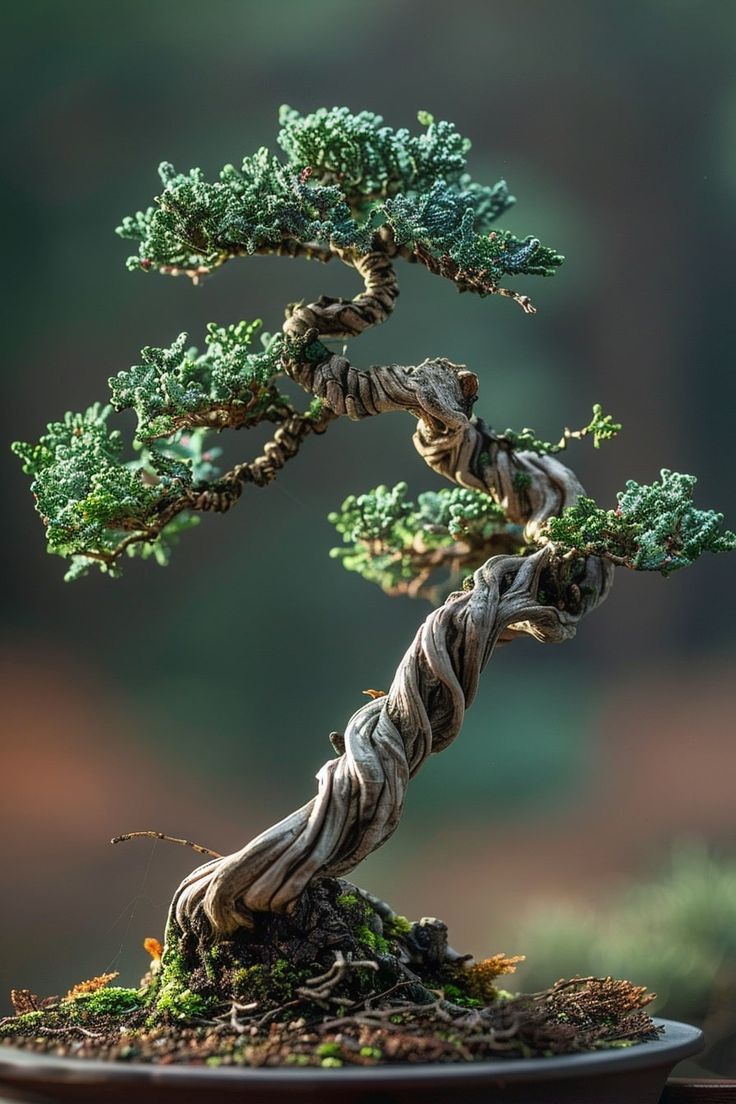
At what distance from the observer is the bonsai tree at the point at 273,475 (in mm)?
1910

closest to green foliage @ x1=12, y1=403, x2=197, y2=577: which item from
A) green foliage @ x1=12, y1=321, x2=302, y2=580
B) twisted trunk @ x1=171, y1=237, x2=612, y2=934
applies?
green foliage @ x1=12, y1=321, x2=302, y2=580

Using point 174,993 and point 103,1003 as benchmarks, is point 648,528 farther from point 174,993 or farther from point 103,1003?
point 103,1003

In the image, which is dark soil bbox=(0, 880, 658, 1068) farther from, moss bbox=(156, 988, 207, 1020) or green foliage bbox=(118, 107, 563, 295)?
green foliage bbox=(118, 107, 563, 295)

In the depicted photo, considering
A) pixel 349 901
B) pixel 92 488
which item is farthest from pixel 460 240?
pixel 349 901

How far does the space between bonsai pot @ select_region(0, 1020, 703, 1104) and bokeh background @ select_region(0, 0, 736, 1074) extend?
1.57 metres

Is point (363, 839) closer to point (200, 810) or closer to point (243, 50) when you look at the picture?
point (200, 810)

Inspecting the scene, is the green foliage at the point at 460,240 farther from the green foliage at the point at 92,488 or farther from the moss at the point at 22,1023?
the moss at the point at 22,1023

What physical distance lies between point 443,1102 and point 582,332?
7.48ft

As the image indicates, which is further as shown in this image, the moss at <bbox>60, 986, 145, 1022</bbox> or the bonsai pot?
the moss at <bbox>60, 986, 145, 1022</bbox>

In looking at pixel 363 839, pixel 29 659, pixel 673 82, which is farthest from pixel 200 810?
pixel 673 82

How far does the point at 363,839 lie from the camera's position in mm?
2023

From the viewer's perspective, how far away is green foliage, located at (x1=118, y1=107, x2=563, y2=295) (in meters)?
2.10

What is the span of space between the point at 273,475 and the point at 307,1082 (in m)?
1.22

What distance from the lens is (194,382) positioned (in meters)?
2.15
